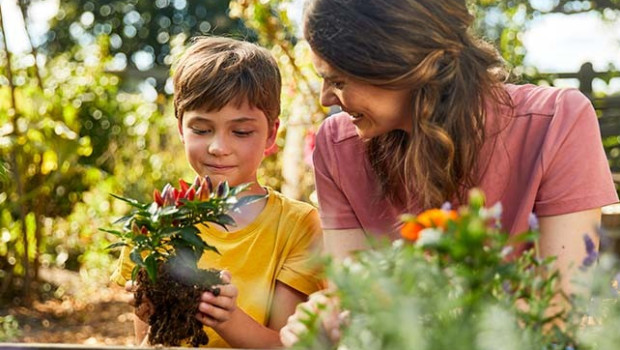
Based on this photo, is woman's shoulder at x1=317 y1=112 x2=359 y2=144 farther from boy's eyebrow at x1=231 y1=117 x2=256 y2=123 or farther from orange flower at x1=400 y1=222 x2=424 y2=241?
orange flower at x1=400 y1=222 x2=424 y2=241

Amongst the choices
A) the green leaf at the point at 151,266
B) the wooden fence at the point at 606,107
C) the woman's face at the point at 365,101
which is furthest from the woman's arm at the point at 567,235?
the wooden fence at the point at 606,107

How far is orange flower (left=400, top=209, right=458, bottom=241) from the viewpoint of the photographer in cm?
112

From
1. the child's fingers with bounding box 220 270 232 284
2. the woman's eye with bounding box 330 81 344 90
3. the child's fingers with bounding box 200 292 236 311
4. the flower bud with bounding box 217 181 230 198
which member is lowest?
the child's fingers with bounding box 200 292 236 311

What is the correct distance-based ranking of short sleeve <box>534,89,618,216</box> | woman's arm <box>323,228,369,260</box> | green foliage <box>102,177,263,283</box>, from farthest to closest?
woman's arm <box>323,228,369,260</box>, short sleeve <box>534,89,618,216</box>, green foliage <box>102,177,263,283</box>

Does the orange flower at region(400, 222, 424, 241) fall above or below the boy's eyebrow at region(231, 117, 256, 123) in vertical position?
above

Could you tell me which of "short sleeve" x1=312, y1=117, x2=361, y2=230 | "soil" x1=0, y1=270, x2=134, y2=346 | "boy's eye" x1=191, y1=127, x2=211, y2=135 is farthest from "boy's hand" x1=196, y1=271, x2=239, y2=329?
"soil" x1=0, y1=270, x2=134, y2=346

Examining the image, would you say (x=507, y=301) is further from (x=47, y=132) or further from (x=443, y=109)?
(x=47, y=132)

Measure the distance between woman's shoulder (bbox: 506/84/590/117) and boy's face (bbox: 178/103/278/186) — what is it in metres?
0.69

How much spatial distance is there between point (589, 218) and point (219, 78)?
1.02m

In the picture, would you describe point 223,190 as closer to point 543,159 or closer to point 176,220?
point 176,220

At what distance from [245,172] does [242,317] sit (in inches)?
18.7

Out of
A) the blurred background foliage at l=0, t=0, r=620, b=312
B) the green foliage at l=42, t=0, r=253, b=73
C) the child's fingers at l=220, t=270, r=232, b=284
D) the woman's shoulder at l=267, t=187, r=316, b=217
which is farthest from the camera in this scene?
the green foliage at l=42, t=0, r=253, b=73

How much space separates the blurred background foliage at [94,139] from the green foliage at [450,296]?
6.92ft

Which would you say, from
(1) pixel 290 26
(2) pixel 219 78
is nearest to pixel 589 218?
(2) pixel 219 78
